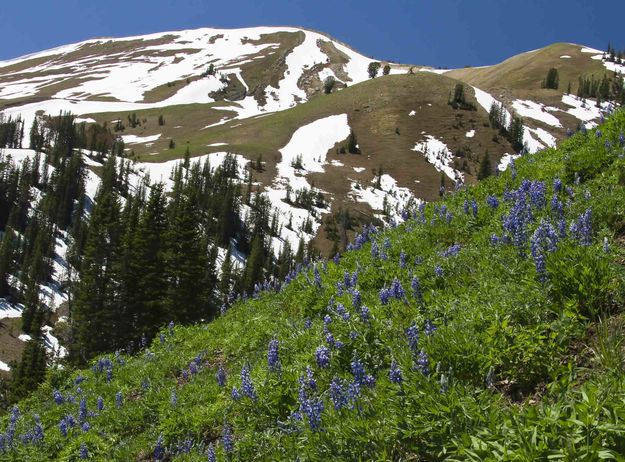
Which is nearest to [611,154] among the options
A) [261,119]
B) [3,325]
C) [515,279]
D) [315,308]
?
[515,279]

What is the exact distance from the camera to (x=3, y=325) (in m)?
84.0

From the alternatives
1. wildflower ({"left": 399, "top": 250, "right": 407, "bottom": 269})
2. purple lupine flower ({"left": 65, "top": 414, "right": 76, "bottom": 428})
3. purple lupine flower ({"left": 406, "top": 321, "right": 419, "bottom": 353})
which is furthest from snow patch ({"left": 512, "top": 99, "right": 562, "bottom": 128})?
purple lupine flower ({"left": 406, "top": 321, "right": 419, "bottom": 353})

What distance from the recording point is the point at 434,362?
179 inches

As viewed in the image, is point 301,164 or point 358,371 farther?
point 301,164

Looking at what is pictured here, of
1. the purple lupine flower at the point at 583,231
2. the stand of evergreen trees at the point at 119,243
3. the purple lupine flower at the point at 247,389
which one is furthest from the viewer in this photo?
the stand of evergreen trees at the point at 119,243

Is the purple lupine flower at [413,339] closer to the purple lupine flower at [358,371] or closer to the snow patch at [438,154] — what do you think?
the purple lupine flower at [358,371]

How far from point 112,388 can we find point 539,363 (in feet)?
32.3

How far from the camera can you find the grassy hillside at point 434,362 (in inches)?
144

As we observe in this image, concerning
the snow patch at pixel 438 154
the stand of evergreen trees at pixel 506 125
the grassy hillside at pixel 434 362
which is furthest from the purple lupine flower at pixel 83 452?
the stand of evergreen trees at pixel 506 125

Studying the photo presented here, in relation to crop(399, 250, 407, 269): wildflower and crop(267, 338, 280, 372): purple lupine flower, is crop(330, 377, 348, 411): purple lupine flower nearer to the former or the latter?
crop(267, 338, 280, 372): purple lupine flower

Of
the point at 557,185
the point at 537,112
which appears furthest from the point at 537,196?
the point at 537,112

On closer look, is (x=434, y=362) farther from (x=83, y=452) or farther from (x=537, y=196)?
(x=83, y=452)

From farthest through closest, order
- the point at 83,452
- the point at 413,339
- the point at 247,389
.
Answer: the point at 83,452, the point at 247,389, the point at 413,339

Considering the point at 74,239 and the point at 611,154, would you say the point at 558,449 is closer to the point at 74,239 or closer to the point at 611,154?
the point at 611,154
